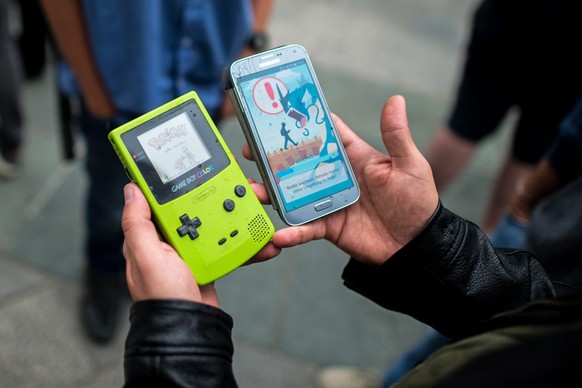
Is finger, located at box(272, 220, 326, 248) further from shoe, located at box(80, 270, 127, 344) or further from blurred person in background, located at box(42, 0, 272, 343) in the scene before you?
shoe, located at box(80, 270, 127, 344)

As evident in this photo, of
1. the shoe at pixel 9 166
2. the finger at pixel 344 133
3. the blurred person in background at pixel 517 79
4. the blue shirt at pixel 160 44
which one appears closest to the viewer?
the finger at pixel 344 133

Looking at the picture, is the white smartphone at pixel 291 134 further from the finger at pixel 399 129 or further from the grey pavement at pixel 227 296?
the grey pavement at pixel 227 296

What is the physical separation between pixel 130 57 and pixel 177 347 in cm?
113

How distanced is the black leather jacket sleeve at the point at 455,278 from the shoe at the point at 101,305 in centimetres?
149

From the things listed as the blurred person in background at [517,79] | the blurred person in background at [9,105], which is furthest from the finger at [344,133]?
the blurred person in background at [9,105]

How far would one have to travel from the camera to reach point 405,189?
1.35 m

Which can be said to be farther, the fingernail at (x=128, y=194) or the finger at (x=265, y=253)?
the finger at (x=265, y=253)

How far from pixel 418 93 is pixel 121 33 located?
8.61ft

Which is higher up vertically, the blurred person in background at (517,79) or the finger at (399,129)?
the finger at (399,129)

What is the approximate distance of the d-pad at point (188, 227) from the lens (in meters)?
1.30

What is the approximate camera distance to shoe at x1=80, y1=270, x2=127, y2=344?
90.7 inches

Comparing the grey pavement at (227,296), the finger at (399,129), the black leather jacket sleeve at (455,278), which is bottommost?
the grey pavement at (227,296)

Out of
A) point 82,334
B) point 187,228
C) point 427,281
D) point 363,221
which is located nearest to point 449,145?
point 363,221

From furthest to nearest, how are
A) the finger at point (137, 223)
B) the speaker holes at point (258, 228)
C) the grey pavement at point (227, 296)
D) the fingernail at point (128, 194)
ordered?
the grey pavement at point (227, 296) → the speaker holes at point (258, 228) → the fingernail at point (128, 194) → the finger at point (137, 223)
